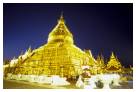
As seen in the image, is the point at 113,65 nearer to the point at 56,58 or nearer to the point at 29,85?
the point at 56,58

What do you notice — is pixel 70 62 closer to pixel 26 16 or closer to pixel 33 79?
pixel 33 79

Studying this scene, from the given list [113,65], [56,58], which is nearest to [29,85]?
[56,58]

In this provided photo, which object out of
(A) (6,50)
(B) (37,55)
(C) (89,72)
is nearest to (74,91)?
(C) (89,72)

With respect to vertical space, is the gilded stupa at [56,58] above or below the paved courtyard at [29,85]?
above

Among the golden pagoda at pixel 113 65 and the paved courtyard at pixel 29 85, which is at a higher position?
the golden pagoda at pixel 113 65
